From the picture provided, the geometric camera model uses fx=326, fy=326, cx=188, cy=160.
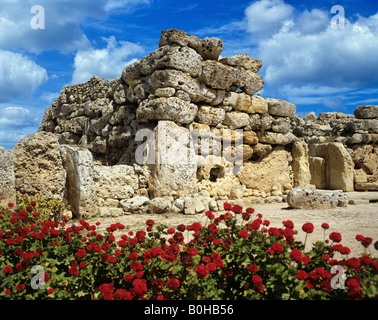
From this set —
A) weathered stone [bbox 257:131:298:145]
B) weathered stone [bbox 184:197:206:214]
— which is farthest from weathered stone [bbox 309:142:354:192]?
weathered stone [bbox 184:197:206:214]

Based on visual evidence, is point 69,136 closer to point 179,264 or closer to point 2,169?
point 2,169

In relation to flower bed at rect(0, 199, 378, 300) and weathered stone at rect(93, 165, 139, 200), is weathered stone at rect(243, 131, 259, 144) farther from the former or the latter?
flower bed at rect(0, 199, 378, 300)

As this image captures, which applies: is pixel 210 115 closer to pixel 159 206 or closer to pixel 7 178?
pixel 159 206

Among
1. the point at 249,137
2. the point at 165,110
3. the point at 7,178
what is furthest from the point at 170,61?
the point at 7,178

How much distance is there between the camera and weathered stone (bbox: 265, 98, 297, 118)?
38.0 feet

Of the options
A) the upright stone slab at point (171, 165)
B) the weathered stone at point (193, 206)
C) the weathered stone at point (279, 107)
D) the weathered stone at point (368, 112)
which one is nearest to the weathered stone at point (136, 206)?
the upright stone slab at point (171, 165)

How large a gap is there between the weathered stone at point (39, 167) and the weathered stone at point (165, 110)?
261cm

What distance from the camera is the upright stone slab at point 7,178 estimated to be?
6414 mm

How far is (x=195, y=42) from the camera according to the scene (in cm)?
961

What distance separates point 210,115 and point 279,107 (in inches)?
122

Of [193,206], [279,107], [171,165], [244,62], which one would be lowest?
[193,206]

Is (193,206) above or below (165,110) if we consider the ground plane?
below

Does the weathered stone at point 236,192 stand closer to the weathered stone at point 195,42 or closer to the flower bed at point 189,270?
the weathered stone at point 195,42
